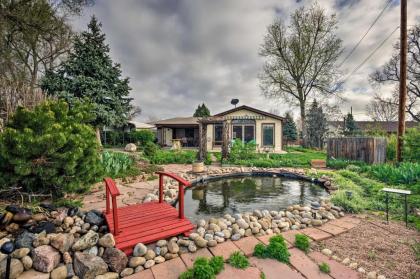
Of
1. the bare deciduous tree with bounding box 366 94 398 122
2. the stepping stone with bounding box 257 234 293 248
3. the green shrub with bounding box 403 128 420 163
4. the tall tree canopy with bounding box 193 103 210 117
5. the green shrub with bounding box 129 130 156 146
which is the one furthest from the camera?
the tall tree canopy with bounding box 193 103 210 117

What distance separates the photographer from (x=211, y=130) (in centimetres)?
1602

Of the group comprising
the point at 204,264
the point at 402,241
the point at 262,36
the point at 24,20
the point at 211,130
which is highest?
the point at 262,36

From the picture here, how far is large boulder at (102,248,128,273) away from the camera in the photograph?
213 cm

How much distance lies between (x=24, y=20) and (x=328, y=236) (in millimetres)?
10144

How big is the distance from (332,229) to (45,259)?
3.77 meters

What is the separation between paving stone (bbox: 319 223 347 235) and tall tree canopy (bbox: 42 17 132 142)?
10.6 metres

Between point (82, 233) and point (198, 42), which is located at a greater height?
point (198, 42)

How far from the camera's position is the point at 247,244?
2643 mm

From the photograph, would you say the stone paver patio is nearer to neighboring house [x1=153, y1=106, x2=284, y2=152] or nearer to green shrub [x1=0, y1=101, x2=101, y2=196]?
green shrub [x1=0, y1=101, x2=101, y2=196]

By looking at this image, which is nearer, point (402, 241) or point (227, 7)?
point (402, 241)

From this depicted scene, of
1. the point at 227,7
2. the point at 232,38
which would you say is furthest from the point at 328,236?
the point at 232,38

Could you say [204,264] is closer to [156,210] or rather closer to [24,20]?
[156,210]

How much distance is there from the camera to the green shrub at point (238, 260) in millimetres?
2174

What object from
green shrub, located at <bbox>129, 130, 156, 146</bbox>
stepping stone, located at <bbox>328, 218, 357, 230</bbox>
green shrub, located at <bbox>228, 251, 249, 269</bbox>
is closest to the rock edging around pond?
stepping stone, located at <bbox>328, 218, 357, 230</bbox>
